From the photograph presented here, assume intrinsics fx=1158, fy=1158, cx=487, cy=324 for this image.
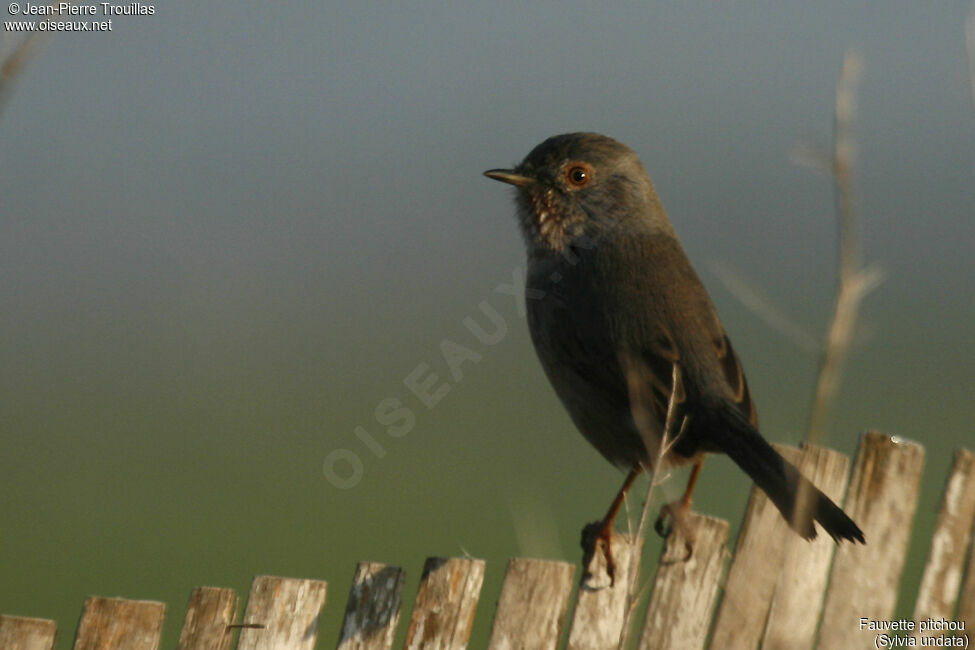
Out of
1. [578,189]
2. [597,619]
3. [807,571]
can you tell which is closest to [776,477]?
[807,571]

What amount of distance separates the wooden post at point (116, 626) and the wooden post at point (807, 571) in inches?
71.7

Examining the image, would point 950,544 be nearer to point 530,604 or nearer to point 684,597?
point 684,597

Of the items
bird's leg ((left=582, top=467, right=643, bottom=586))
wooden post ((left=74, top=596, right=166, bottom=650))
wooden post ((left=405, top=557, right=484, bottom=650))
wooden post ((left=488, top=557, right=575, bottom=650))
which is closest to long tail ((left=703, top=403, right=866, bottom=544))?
bird's leg ((left=582, top=467, right=643, bottom=586))

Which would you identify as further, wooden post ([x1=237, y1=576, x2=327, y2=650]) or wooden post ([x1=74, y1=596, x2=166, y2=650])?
wooden post ([x1=237, y1=576, x2=327, y2=650])

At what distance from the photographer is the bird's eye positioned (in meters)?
5.59

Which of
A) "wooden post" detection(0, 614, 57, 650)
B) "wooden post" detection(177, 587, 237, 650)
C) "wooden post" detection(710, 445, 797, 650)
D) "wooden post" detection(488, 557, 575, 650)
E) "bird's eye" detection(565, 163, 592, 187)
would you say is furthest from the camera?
"bird's eye" detection(565, 163, 592, 187)

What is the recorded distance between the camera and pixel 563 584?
337 cm

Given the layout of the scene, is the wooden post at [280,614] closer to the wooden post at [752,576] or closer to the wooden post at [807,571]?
the wooden post at [752,576]

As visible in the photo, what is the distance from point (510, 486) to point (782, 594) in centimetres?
1016

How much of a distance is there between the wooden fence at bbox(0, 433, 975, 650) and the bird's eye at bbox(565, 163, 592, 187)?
201 cm

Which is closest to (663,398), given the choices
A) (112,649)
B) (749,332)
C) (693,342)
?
(693,342)

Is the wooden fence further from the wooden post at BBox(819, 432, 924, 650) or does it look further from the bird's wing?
the bird's wing

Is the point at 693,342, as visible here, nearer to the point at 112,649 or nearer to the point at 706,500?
the point at 112,649

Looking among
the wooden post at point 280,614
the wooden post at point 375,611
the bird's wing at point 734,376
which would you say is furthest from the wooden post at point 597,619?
the bird's wing at point 734,376
